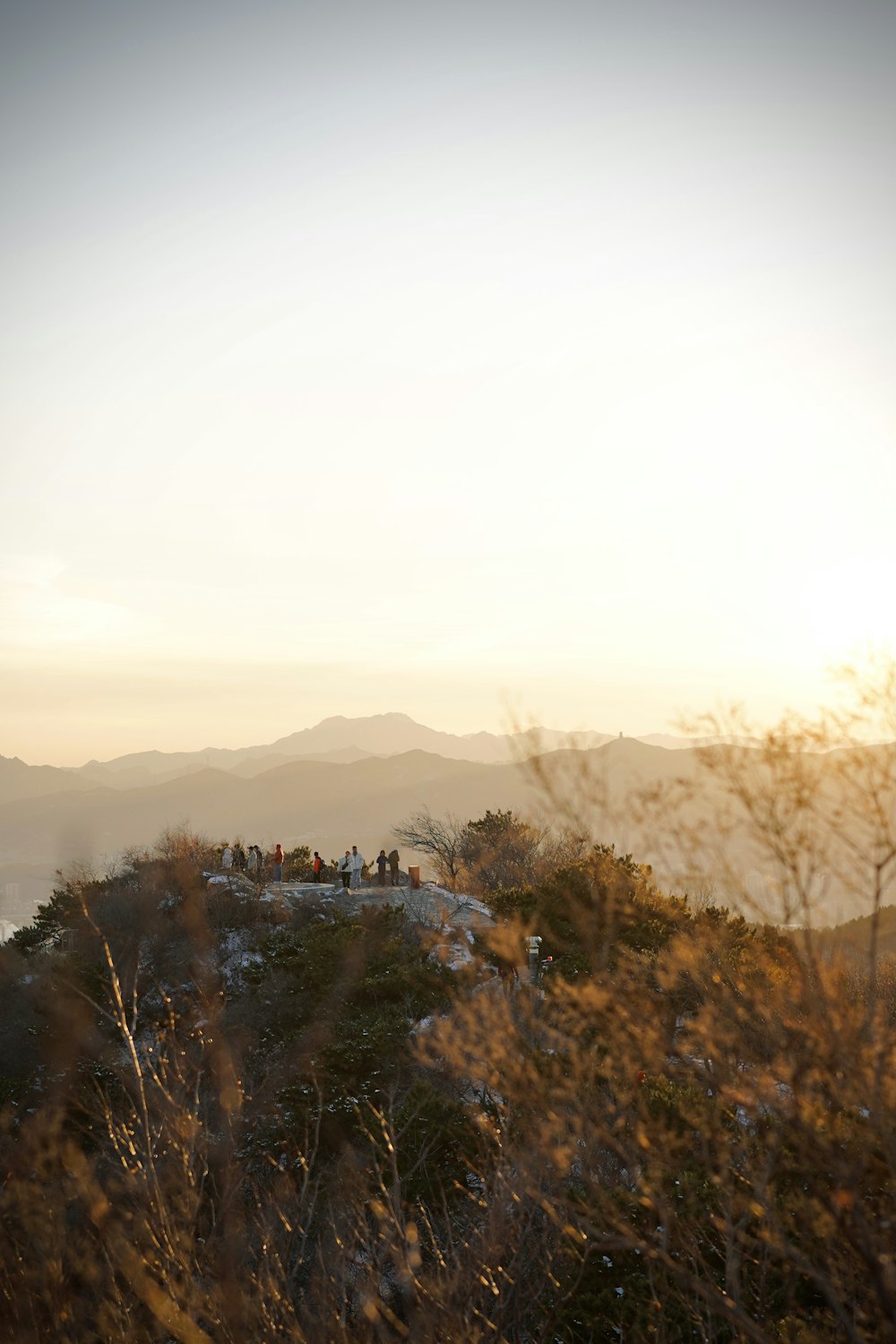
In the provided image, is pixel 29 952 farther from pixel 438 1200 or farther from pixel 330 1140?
pixel 438 1200

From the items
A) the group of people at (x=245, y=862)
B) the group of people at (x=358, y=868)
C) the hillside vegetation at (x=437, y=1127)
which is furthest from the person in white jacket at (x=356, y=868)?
the group of people at (x=245, y=862)

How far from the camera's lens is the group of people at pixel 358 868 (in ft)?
81.3

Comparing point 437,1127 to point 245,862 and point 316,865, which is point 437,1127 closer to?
point 316,865

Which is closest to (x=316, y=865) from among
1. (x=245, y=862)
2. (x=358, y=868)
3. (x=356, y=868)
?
(x=245, y=862)

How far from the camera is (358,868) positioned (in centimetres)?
2512

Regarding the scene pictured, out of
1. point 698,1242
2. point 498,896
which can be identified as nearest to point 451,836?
point 498,896

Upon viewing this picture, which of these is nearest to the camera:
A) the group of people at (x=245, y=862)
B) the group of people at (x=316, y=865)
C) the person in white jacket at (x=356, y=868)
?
the person in white jacket at (x=356, y=868)

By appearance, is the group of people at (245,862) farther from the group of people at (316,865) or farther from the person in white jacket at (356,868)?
the person in white jacket at (356,868)

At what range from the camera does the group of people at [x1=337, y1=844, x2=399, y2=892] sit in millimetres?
24781

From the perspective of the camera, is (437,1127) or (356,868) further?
(356,868)

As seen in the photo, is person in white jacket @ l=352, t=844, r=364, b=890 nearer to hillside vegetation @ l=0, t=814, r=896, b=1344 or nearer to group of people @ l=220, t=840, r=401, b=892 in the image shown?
group of people @ l=220, t=840, r=401, b=892

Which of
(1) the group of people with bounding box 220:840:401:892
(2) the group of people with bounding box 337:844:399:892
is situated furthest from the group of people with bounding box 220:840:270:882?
(2) the group of people with bounding box 337:844:399:892

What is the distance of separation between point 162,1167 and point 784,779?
9570 mm

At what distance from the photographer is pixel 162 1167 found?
32.6 feet
